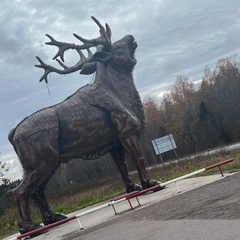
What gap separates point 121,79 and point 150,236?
5.87m

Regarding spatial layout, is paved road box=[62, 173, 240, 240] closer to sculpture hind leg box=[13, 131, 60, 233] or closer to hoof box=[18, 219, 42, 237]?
hoof box=[18, 219, 42, 237]

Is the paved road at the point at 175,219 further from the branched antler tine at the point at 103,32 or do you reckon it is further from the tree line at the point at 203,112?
the tree line at the point at 203,112

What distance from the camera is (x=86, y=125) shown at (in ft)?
31.5

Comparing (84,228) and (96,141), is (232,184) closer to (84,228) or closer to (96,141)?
(84,228)

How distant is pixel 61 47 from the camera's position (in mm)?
10680

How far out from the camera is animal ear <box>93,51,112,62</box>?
1046cm

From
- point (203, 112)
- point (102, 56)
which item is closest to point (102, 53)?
point (102, 56)

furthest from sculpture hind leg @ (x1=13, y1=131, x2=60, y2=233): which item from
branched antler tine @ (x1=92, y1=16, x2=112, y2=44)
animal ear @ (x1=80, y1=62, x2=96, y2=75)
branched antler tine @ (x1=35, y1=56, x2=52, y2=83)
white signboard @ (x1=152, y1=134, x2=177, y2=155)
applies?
white signboard @ (x1=152, y1=134, x2=177, y2=155)

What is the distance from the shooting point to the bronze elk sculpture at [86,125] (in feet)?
29.0

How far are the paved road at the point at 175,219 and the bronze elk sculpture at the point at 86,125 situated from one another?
3.38ft

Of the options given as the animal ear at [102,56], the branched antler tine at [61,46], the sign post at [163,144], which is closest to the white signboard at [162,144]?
the sign post at [163,144]

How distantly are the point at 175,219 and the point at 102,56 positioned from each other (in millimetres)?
5751

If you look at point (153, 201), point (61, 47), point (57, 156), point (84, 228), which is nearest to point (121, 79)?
point (61, 47)

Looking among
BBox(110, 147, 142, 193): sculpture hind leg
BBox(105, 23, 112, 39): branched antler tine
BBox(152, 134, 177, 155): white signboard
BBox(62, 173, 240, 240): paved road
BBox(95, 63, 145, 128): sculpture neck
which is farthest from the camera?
BBox(152, 134, 177, 155): white signboard
